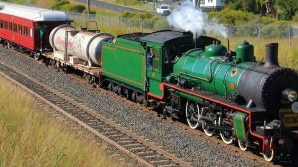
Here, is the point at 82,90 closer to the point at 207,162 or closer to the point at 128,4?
the point at 207,162

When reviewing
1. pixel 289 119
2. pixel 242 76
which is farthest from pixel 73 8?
pixel 289 119

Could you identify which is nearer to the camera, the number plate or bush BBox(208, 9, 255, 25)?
the number plate

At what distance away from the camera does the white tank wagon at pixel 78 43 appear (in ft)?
77.0

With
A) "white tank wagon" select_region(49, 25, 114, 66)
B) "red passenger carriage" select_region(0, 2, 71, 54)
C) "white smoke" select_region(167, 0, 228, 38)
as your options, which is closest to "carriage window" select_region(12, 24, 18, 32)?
"red passenger carriage" select_region(0, 2, 71, 54)

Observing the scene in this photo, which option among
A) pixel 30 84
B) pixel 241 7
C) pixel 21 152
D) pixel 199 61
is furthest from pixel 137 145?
pixel 241 7

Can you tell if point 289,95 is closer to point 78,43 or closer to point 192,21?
point 192,21

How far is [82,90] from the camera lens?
22.1m

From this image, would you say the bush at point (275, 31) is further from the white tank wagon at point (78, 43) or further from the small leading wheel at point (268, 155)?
the small leading wheel at point (268, 155)

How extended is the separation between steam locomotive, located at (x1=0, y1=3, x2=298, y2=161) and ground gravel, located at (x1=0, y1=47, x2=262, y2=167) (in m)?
0.49

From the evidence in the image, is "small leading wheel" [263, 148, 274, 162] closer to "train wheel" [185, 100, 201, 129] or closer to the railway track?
the railway track

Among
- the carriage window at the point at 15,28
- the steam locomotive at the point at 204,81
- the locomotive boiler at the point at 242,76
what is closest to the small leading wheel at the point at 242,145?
the steam locomotive at the point at 204,81

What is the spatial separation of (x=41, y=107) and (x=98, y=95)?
11.4 feet

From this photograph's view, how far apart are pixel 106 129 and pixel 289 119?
5735 mm

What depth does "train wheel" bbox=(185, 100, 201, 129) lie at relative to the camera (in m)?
15.4
